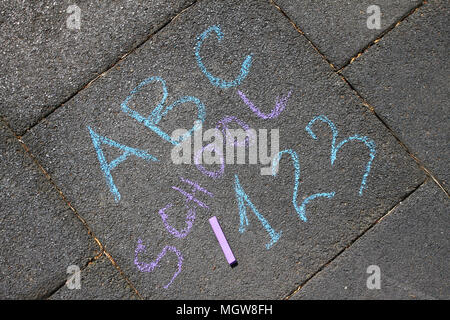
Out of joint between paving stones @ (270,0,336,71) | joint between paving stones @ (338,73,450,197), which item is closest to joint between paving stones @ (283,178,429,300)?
joint between paving stones @ (338,73,450,197)

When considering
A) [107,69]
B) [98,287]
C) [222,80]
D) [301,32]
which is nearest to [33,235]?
[98,287]

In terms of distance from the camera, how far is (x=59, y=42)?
132 inches

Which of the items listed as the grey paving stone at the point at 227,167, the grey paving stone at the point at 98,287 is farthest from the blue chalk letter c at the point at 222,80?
the grey paving stone at the point at 98,287

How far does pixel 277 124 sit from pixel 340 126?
0.43 meters

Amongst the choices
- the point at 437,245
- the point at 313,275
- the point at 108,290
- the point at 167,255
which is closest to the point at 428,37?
the point at 437,245

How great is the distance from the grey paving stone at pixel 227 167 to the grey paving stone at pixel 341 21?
97 mm

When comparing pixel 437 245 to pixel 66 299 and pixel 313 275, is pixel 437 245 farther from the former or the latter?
pixel 66 299

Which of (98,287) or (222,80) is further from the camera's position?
(222,80)

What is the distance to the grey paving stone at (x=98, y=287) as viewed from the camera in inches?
125

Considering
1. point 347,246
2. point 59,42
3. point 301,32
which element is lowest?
point 347,246

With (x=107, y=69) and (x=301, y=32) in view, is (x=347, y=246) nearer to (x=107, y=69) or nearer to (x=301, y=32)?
(x=301, y=32)

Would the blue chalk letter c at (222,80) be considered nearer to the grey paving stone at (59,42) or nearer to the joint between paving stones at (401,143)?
the grey paving stone at (59,42)

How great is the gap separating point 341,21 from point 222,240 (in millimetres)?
1740

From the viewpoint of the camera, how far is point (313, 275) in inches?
124
